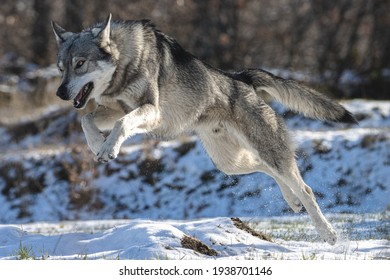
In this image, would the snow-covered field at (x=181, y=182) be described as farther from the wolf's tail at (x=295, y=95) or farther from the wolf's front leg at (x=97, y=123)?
the wolf's front leg at (x=97, y=123)

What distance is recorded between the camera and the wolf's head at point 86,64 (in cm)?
569

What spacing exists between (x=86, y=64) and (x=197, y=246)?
172cm

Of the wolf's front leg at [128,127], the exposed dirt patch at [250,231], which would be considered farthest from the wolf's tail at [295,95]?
the exposed dirt patch at [250,231]

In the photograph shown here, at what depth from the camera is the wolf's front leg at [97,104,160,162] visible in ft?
18.2

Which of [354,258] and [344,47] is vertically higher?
[354,258]

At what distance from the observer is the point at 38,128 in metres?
15.5

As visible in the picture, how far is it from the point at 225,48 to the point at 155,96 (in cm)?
1148

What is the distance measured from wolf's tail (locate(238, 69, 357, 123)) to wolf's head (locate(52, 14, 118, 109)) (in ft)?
5.01

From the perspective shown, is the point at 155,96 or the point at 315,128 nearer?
the point at 155,96

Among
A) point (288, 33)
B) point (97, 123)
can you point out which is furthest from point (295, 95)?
point (288, 33)

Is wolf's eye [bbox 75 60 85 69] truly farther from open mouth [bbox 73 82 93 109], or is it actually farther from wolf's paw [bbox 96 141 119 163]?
wolf's paw [bbox 96 141 119 163]
